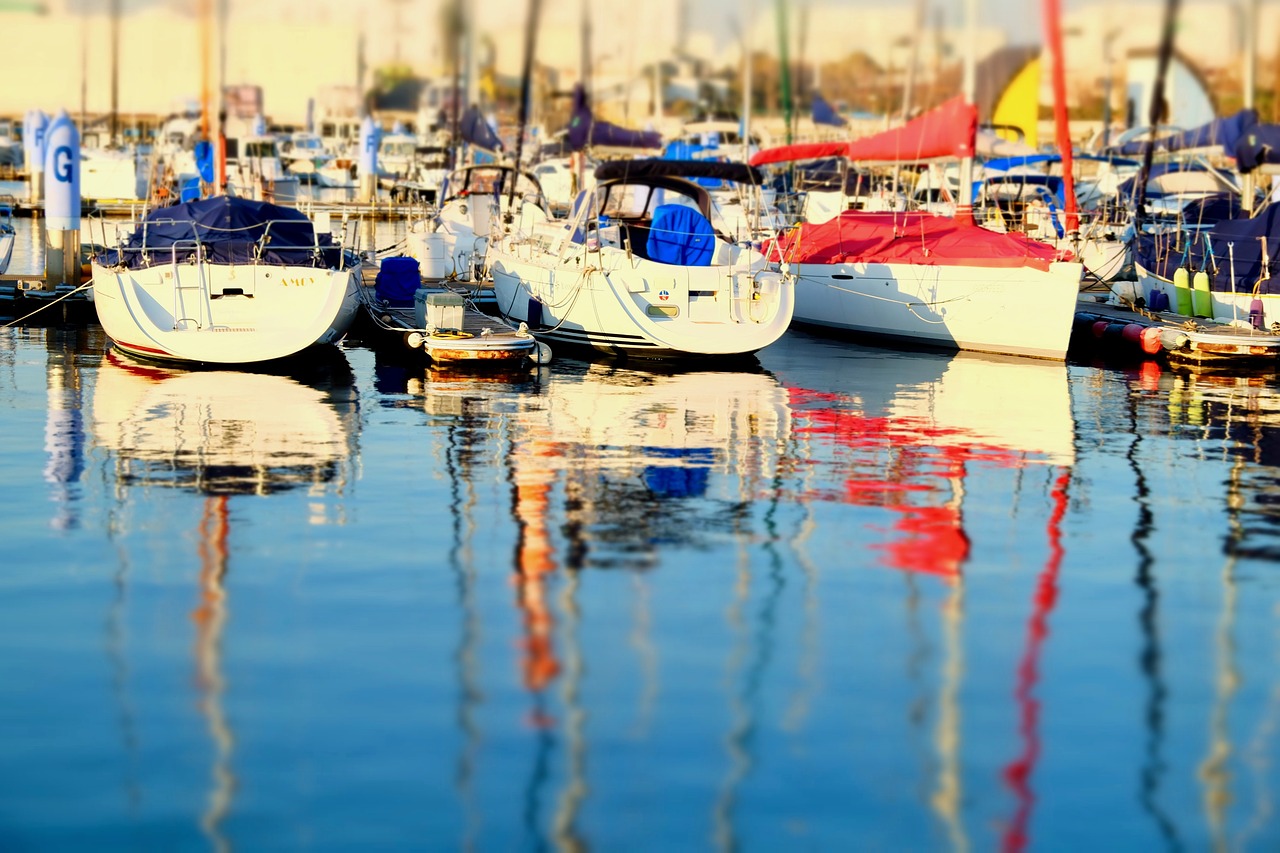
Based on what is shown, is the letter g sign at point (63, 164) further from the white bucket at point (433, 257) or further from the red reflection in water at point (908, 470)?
the red reflection in water at point (908, 470)

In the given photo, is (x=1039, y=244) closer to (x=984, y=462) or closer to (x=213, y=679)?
(x=984, y=462)

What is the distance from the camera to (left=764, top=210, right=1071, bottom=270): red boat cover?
2506cm

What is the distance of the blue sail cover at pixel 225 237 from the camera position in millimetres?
22688

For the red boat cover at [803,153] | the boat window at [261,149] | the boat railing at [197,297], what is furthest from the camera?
the boat window at [261,149]

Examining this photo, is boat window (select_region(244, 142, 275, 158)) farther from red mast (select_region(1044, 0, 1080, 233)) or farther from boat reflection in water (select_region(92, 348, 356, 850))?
red mast (select_region(1044, 0, 1080, 233))

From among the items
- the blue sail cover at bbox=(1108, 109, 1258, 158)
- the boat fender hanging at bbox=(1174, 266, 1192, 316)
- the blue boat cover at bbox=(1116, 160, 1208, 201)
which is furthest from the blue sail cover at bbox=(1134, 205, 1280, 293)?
the blue boat cover at bbox=(1116, 160, 1208, 201)

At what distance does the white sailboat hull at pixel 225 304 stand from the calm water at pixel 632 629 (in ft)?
9.20

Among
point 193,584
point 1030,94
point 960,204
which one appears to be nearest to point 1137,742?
point 193,584

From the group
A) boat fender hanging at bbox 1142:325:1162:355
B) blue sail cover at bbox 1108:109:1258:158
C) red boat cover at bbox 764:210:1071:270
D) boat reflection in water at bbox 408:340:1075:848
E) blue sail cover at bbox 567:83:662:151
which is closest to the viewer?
boat reflection in water at bbox 408:340:1075:848

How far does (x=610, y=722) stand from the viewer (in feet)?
29.7

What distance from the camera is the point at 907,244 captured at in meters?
26.3

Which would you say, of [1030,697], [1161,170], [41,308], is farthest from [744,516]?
[1161,170]

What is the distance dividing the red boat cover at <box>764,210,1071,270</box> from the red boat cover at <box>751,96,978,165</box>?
2273 millimetres

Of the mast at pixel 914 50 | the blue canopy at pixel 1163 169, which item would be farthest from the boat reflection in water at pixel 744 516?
the blue canopy at pixel 1163 169
